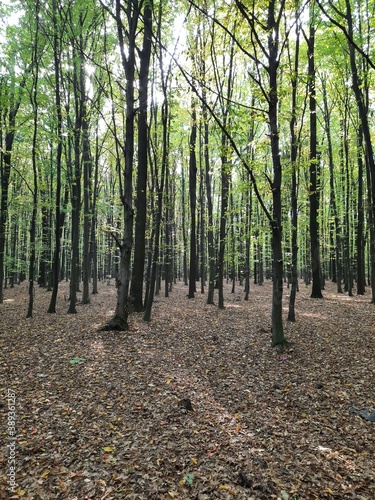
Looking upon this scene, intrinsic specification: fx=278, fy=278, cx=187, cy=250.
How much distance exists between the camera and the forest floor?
3.27m

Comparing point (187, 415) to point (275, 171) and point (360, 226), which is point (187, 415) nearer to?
point (275, 171)

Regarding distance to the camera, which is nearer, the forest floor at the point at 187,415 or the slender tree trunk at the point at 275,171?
the forest floor at the point at 187,415

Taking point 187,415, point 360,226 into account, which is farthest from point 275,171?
point 360,226

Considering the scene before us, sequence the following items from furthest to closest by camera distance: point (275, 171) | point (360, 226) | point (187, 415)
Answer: point (360, 226)
point (275, 171)
point (187, 415)

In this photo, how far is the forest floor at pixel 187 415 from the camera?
3.27 m

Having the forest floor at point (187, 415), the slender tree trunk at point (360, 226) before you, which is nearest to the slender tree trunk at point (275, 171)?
the forest floor at point (187, 415)

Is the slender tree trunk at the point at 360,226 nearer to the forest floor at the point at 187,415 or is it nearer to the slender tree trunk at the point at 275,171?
the forest floor at the point at 187,415

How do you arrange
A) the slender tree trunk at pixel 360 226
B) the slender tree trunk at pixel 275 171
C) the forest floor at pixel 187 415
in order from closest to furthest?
the forest floor at pixel 187 415 → the slender tree trunk at pixel 275 171 → the slender tree trunk at pixel 360 226

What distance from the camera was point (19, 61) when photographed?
Answer: 46.0 feet

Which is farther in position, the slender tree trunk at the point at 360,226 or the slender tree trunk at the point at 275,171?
the slender tree trunk at the point at 360,226

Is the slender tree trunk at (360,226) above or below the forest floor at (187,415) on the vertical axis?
above

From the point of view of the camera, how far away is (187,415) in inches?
179

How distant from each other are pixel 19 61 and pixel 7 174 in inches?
227

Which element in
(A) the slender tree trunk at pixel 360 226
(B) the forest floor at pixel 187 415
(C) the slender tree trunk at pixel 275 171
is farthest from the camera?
(A) the slender tree trunk at pixel 360 226
